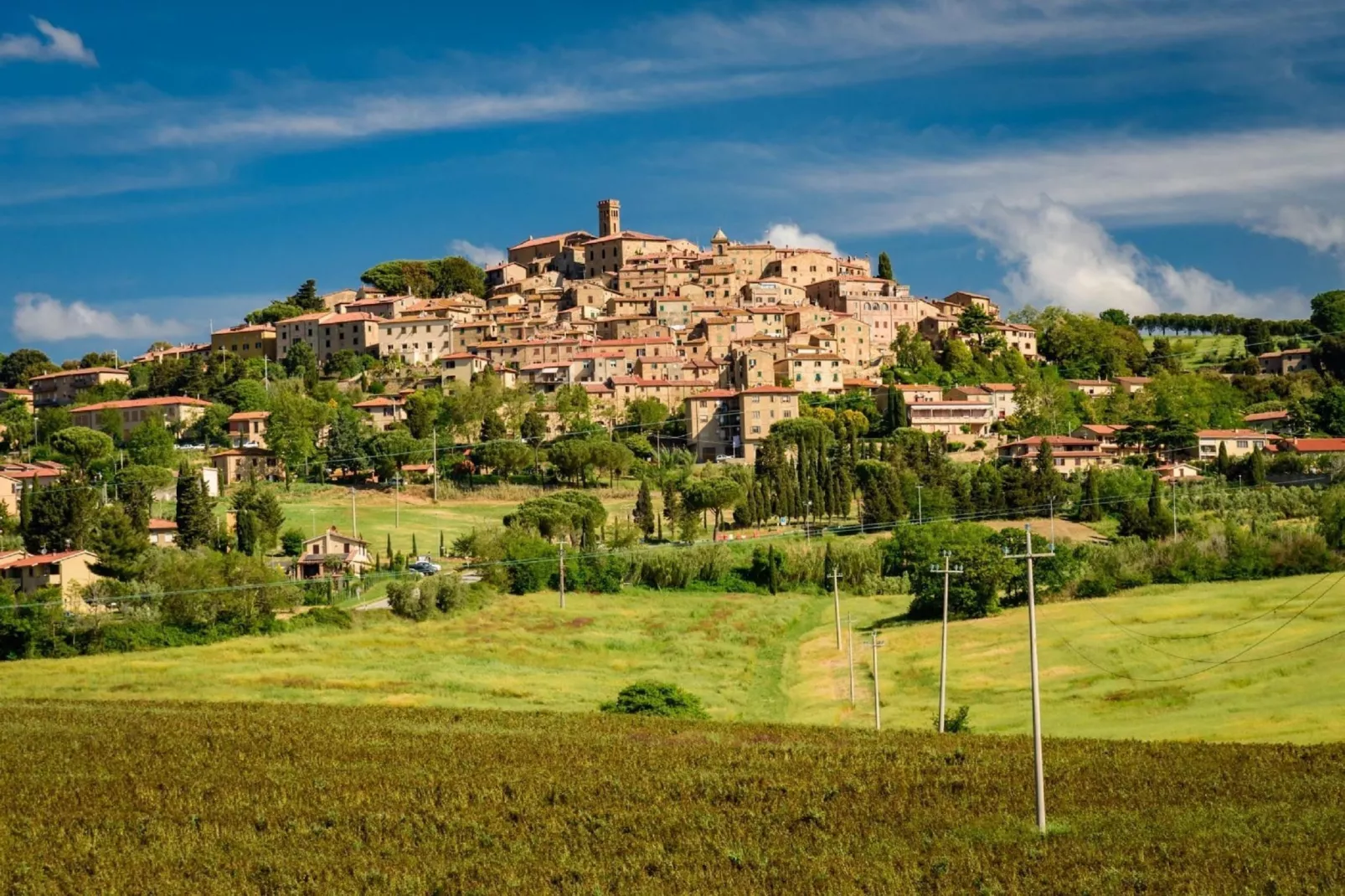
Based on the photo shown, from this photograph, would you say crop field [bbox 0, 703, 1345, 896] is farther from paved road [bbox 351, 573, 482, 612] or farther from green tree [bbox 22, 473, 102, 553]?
green tree [bbox 22, 473, 102, 553]

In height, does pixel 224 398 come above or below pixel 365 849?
above

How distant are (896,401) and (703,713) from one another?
6289cm

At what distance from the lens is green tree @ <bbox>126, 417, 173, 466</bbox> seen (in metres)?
100

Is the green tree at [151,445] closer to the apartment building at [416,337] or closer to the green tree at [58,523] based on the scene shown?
the green tree at [58,523]

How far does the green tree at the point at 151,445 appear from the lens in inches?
3942

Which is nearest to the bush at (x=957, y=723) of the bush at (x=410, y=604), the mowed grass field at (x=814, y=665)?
the mowed grass field at (x=814, y=665)

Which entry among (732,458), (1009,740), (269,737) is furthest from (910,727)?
(732,458)

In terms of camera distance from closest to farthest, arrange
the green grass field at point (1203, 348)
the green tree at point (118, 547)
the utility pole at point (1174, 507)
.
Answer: the green tree at point (118, 547) < the utility pole at point (1174, 507) < the green grass field at point (1203, 348)

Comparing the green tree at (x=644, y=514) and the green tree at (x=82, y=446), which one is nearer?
the green tree at (x=644, y=514)

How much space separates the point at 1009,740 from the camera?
128ft

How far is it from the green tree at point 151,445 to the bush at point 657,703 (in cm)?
5833

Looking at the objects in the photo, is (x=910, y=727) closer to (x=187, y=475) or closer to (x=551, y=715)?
(x=551, y=715)

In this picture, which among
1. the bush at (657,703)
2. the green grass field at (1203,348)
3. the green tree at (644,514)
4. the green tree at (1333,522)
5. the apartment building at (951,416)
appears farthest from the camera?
the green grass field at (1203,348)

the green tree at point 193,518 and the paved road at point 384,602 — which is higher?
the green tree at point 193,518
